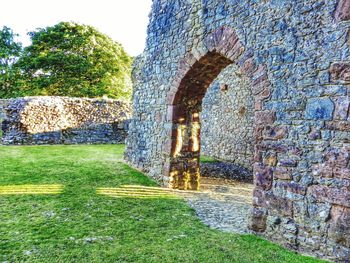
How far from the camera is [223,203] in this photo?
20.8 feet

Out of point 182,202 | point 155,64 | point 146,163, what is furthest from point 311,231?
point 155,64

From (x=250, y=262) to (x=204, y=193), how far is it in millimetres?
3619

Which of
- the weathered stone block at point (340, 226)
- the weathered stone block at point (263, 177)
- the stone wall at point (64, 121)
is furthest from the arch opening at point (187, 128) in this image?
the stone wall at point (64, 121)

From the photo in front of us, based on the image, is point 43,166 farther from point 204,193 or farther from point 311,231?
point 311,231

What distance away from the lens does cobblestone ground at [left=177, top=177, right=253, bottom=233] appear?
16.5 ft

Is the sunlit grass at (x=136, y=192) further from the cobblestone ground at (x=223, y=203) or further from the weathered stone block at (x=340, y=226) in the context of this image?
the weathered stone block at (x=340, y=226)

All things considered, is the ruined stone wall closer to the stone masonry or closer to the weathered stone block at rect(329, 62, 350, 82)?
the stone masonry

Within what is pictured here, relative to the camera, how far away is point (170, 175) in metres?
7.24

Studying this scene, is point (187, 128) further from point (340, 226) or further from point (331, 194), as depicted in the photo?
point (340, 226)

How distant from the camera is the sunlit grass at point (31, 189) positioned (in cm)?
585

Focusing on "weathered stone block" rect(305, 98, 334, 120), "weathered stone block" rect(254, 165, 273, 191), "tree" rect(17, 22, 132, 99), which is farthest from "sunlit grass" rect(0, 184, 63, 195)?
"tree" rect(17, 22, 132, 99)

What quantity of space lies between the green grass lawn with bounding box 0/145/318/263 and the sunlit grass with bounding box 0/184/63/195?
0.13 meters

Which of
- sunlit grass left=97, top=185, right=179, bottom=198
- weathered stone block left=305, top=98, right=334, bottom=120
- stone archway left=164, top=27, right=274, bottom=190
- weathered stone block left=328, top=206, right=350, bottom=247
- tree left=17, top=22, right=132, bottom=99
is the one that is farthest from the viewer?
tree left=17, top=22, right=132, bottom=99

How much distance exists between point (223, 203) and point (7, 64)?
23.7 m
